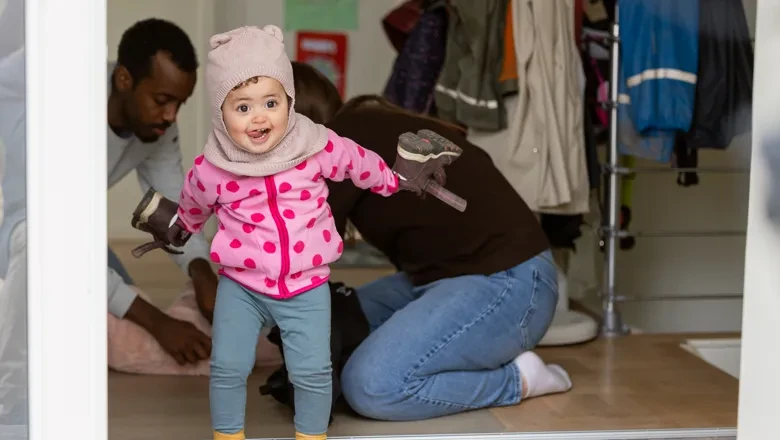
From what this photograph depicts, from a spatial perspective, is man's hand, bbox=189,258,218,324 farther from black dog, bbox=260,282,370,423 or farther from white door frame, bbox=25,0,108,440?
white door frame, bbox=25,0,108,440

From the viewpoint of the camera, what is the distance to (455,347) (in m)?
1.93

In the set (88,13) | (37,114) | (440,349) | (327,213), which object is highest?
(88,13)

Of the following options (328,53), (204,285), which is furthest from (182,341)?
(328,53)

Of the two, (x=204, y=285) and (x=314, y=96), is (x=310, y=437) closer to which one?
(x=314, y=96)

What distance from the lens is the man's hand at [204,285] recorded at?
2354 millimetres

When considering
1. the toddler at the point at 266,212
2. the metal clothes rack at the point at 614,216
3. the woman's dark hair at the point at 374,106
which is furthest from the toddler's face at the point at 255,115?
the metal clothes rack at the point at 614,216

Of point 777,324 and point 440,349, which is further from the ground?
→ point 777,324

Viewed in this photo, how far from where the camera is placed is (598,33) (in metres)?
2.84

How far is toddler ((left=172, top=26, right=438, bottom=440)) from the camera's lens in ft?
4.65

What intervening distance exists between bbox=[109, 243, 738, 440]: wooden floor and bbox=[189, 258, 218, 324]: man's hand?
0.15m

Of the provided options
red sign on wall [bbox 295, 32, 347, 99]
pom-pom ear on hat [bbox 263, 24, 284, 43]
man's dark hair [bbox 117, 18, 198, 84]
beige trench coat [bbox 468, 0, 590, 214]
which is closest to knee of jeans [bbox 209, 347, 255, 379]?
pom-pom ear on hat [bbox 263, 24, 284, 43]

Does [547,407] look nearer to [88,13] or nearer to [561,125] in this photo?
[561,125]

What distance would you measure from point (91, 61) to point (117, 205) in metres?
1.33

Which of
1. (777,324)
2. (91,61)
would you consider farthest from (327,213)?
(777,324)
